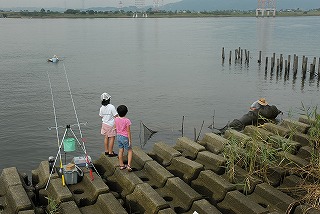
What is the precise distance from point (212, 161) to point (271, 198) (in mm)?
2384

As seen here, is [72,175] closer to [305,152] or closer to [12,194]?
[12,194]

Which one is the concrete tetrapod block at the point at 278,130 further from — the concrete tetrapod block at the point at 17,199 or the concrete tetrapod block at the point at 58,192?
the concrete tetrapod block at the point at 17,199

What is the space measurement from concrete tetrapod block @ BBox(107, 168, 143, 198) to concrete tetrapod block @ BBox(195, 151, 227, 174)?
2.36 metres

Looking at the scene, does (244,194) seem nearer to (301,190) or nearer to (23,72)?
(301,190)

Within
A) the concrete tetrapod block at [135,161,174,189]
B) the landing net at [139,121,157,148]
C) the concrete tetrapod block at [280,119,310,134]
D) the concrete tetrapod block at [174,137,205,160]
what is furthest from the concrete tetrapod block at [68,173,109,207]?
the landing net at [139,121,157,148]

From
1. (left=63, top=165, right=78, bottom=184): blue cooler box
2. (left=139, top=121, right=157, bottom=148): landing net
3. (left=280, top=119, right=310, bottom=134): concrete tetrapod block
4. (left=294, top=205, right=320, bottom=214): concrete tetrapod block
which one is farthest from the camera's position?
(left=139, top=121, right=157, bottom=148): landing net

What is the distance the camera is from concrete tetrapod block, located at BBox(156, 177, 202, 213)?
8430 millimetres

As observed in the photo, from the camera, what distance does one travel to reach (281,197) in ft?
28.0

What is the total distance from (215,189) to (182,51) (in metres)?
52.5

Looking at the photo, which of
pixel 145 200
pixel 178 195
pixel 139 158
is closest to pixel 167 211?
pixel 145 200

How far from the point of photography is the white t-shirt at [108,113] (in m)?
10.6

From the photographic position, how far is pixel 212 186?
9344 mm

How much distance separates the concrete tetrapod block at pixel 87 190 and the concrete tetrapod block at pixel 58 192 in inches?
11.5

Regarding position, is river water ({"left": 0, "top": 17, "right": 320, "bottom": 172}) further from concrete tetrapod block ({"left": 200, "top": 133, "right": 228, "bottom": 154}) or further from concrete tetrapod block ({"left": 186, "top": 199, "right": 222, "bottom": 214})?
concrete tetrapod block ({"left": 186, "top": 199, "right": 222, "bottom": 214})
